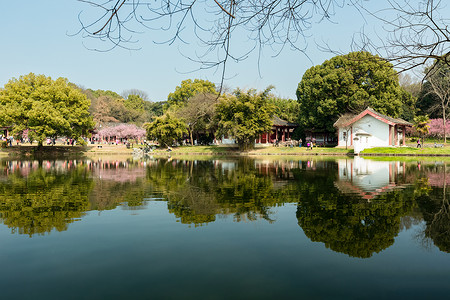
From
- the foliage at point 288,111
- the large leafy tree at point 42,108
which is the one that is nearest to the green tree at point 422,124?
the foliage at point 288,111

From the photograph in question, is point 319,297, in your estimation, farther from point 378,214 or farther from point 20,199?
point 20,199

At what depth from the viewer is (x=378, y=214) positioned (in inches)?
337

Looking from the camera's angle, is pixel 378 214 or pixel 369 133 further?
pixel 369 133

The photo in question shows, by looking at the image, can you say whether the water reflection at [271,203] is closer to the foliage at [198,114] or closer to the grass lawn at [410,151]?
the grass lawn at [410,151]

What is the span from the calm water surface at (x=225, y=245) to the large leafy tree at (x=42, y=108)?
1213 inches

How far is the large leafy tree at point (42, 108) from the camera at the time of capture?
3947 cm

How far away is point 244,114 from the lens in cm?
4353

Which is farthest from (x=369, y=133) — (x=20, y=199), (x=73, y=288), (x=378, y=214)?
(x=73, y=288)

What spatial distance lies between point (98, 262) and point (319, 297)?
3.42 metres

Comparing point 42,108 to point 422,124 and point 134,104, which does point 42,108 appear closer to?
point 422,124

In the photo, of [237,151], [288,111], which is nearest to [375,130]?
[288,111]

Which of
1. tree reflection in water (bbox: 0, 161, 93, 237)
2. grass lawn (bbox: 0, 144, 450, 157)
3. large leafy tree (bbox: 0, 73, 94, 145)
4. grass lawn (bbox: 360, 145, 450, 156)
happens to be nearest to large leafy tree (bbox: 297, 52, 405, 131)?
grass lawn (bbox: 0, 144, 450, 157)

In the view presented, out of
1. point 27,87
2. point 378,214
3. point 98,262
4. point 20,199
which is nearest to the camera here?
point 98,262

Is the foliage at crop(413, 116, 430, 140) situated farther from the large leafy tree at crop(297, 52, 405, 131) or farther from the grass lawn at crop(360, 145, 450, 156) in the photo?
the grass lawn at crop(360, 145, 450, 156)
